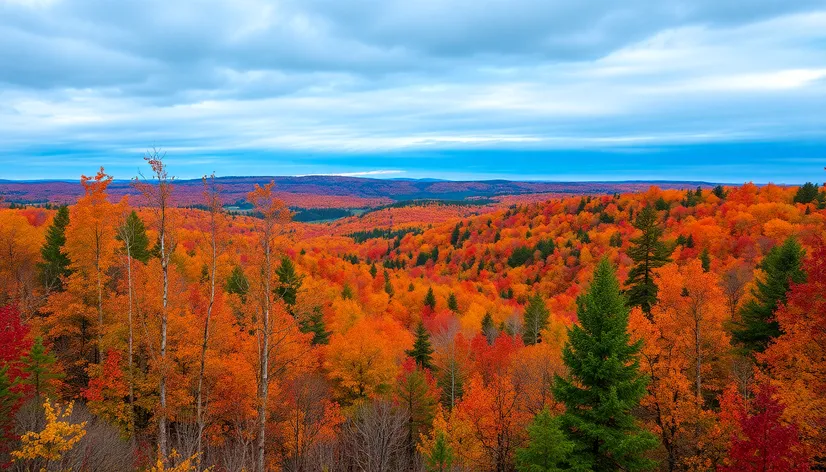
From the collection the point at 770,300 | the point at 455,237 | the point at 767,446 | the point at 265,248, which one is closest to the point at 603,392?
the point at 767,446

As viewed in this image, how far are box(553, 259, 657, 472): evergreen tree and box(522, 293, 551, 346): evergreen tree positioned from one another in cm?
3572

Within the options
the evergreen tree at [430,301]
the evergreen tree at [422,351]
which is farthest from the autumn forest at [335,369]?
the evergreen tree at [430,301]

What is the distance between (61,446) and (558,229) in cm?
15461

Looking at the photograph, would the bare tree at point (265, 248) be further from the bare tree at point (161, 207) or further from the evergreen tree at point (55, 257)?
the evergreen tree at point (55, 257)

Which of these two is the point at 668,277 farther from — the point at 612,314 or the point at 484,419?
the point at 484,419

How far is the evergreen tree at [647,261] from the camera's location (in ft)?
102

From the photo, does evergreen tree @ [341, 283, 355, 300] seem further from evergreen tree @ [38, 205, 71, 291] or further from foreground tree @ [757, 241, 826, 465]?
foreground tree @ [757, 241, 826, 465]

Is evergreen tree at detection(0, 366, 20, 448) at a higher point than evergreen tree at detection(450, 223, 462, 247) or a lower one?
higher

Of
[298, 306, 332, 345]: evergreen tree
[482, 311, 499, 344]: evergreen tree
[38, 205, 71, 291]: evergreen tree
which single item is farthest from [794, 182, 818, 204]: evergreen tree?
[38, 205, 71, 291]: evergreen tree

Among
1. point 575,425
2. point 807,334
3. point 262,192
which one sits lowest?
point 575,425

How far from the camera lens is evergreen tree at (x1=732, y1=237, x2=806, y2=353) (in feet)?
86.2

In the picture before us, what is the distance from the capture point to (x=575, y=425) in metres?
18.2

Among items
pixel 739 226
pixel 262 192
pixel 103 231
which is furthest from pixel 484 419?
pixel 739 226

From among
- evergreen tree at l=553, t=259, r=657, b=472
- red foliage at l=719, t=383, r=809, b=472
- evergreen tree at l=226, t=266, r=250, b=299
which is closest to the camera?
red foliage at l=719, t=383, r=809, b=472
